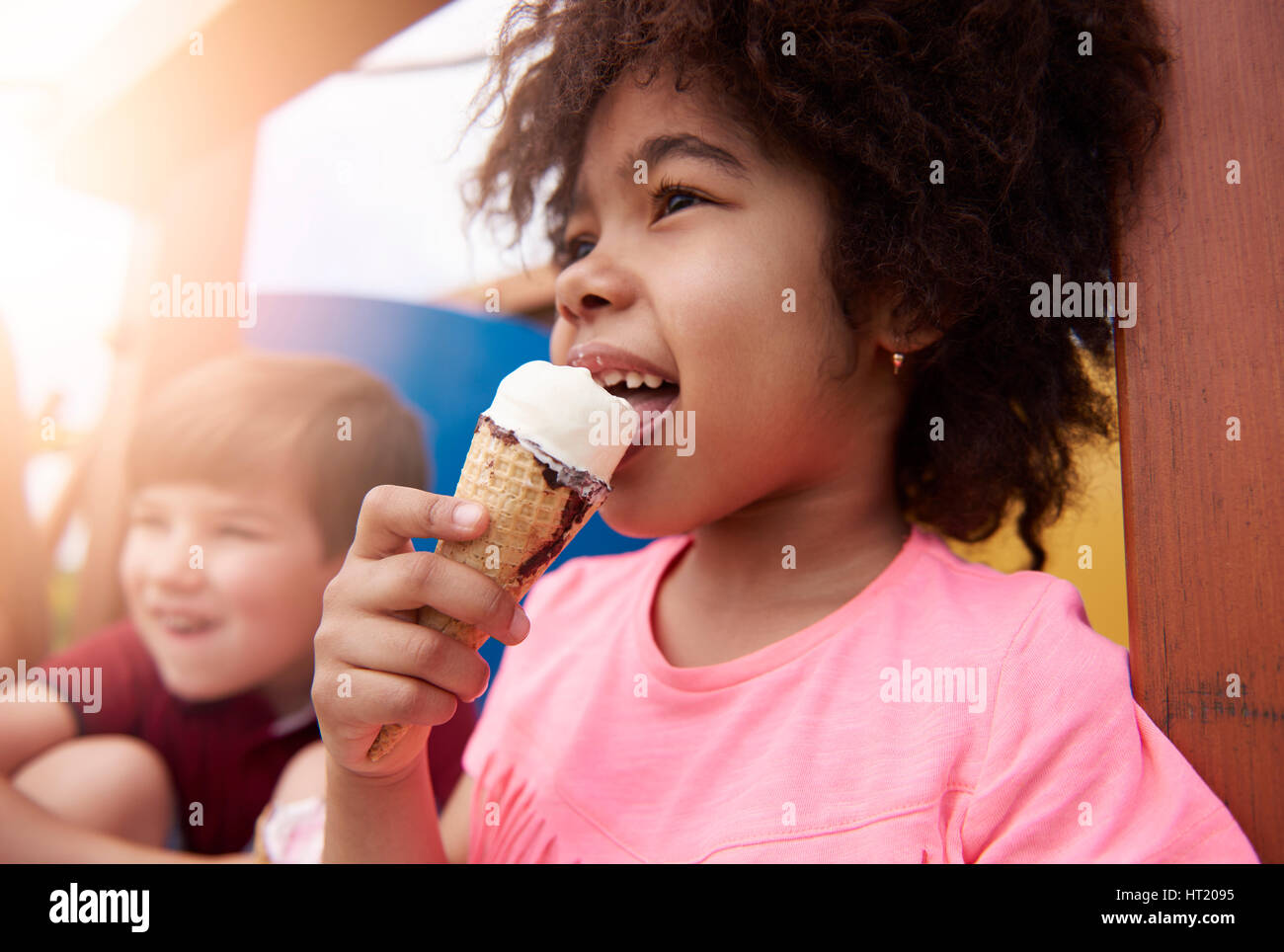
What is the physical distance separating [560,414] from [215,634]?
117 cm

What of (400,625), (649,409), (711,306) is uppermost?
(711,306)

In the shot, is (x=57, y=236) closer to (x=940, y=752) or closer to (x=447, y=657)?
(x=447, y=657)

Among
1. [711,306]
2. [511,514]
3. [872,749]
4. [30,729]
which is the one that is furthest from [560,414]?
[30,729]

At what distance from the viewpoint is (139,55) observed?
1812 mm

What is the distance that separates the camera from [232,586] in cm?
158

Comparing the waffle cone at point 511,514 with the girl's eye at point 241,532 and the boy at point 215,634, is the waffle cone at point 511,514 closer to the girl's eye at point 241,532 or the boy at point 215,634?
the boy at point 215,634

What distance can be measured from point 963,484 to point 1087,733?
47 cm

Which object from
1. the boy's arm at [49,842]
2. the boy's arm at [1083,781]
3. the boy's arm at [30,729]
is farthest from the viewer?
the boy's arm at [30,729]

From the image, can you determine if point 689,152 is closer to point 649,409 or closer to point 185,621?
point 649,409

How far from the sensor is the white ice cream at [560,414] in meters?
0.80

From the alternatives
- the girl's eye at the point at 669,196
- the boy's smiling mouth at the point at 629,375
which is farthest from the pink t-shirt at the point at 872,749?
the girl's eye at the point at 669,196

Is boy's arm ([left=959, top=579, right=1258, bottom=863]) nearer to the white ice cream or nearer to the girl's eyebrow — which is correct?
the white ice cream

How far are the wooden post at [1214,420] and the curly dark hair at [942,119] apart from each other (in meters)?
0.06
